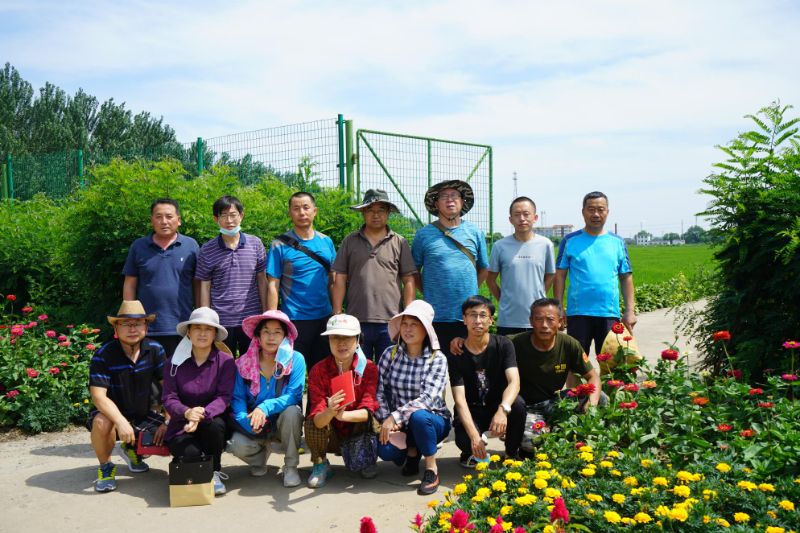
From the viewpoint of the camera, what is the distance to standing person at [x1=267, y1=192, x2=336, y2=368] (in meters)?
5.30

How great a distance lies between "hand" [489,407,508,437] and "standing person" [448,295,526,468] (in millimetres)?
17

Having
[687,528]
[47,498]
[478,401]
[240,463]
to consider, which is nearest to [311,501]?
[240,463]

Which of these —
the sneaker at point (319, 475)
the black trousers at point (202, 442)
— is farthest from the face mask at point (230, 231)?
the sneaker at point (319, 475)

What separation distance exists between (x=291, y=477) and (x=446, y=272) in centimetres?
195

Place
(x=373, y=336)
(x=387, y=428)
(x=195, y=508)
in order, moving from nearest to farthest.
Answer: (x=195, y=508), (x=387, y=428), (x=373, y=336)

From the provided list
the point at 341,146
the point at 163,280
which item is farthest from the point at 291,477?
→ the point at 341,146

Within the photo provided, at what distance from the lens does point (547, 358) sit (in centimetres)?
476

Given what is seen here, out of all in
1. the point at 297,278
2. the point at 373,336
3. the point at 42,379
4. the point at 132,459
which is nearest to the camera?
the point at 132,459

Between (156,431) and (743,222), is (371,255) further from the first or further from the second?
(743,222)

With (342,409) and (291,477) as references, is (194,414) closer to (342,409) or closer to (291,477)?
(291,477)

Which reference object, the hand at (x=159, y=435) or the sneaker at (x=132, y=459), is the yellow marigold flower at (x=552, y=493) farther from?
the sneaker at (x=132, y=459)

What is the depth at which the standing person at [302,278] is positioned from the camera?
5.30 meters

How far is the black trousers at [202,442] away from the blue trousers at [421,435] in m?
1.07

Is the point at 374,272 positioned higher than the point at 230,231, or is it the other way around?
the point at 230,231
